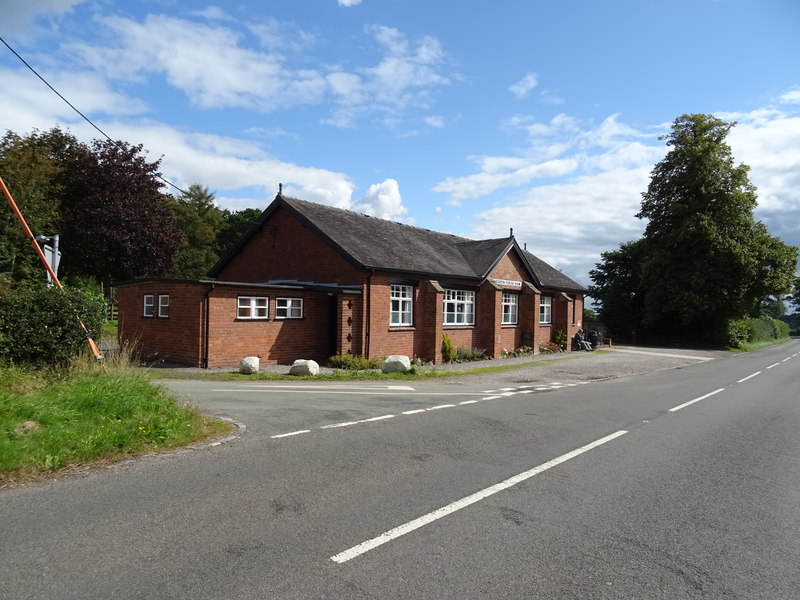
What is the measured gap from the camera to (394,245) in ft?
76.8

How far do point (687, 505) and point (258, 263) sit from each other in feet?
69.0

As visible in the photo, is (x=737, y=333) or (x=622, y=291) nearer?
(x=737, y=333)

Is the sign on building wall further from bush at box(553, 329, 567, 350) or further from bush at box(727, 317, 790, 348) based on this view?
bush at box(727, 317, 790, 348)

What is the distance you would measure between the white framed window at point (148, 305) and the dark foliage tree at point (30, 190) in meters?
3.82

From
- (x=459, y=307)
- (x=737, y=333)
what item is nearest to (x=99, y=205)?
(x=459, y=307)

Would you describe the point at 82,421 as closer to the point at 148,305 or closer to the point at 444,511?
the point at 444,511

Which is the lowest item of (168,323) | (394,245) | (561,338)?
(561,338)

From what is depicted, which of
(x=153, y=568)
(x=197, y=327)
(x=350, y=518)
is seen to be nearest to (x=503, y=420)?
(x=350, y=518)

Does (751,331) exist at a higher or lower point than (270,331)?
lower

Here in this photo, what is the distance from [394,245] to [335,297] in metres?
4.10

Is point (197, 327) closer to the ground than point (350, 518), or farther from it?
farther from it

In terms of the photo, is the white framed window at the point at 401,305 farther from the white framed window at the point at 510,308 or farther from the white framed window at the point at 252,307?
the white framed window at the point at 510,308

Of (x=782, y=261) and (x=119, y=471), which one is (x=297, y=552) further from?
(x=782, y=261)

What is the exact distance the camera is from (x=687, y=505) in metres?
5.11
